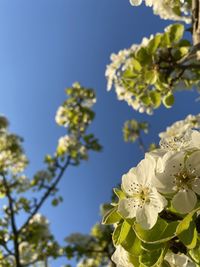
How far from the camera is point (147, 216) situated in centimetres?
101

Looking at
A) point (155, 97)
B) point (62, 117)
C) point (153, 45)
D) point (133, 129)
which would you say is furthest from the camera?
point (133, 129)

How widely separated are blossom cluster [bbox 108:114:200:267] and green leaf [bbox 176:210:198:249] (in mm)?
18

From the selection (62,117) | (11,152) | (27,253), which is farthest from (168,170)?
(11,152)

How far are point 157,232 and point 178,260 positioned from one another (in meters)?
Result: 0.10

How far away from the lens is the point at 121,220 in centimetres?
112

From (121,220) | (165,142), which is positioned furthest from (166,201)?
(165,142)

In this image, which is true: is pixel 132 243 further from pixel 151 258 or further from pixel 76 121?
pixel 76 121

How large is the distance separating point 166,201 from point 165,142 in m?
0.29

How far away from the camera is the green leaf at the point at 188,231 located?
38.2 inches

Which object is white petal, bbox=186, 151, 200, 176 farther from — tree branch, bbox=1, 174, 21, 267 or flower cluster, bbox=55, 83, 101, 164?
flower cluster, bbox=55, 83, 101, 164

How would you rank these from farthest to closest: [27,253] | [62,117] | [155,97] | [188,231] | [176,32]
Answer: [62,117] < [27,253] < [155,97] < [176,32] < [188,231]

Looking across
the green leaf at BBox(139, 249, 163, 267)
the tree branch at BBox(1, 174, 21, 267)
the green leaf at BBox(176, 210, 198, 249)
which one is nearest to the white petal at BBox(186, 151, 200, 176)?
the green leaf at BBox(176, 210, 198, 249)

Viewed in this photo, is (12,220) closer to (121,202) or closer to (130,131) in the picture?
(130,131)

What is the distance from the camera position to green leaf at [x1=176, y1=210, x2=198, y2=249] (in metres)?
0.97
